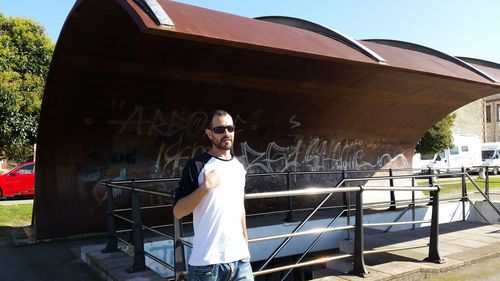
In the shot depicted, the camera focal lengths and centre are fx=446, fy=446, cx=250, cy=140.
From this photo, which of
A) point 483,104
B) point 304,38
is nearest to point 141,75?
point 304,38

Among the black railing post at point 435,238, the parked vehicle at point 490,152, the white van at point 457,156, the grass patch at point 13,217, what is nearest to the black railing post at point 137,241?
the black railing post at point 435,238

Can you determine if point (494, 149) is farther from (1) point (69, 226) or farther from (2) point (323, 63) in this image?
(1) point (69, 226)

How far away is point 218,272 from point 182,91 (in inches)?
231

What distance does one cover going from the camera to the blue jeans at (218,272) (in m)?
2.88

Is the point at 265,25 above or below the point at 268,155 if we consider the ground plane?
above

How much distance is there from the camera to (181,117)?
29.2 ft

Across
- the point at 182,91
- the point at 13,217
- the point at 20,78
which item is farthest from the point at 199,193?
the point at 20,78

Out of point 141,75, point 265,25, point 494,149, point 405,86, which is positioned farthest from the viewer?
point 494,149

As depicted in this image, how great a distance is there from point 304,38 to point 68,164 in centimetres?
478

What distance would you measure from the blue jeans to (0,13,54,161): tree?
1317 centimetres

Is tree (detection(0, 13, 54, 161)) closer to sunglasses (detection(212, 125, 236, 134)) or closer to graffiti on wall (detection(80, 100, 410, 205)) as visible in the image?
graffiti on wall (detection(80, 100, 410, 205))

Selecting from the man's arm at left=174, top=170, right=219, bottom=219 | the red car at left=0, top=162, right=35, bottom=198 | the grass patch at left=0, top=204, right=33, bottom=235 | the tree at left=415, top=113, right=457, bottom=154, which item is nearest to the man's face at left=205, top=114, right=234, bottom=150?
the man's arm at left=174, top=170, right=219, bottom=219

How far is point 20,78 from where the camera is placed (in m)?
15.4

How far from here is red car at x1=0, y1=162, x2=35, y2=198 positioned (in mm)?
18266
